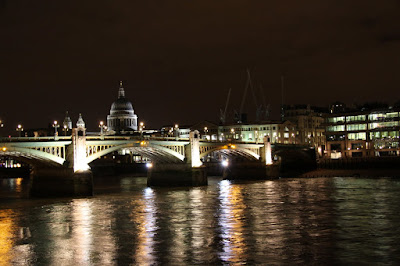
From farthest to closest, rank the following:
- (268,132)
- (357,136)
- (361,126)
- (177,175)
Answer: (268,132) < (357,136) < (361,126) < (177,175)

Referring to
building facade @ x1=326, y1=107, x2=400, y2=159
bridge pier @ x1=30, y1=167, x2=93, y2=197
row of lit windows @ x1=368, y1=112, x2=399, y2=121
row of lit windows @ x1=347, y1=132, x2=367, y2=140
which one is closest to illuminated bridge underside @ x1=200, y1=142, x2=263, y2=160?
bridge pier @ x1=30, y1=167, x2=93, y2=197

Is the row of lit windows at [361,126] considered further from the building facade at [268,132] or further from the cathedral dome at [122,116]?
the cathedral dome at [122,116]

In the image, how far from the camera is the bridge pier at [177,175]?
7512cm

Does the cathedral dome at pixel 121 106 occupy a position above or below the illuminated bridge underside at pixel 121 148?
above

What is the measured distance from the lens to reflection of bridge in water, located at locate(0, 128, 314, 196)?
55.4 m

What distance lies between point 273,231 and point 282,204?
1588 centimetres

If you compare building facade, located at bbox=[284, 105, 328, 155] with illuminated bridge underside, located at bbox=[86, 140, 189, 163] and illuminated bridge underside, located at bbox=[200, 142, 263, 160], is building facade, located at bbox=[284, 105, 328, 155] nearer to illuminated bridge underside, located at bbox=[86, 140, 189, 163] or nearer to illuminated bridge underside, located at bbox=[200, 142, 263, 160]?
illuminated bridge underside, located at bbox=[200, 142, 263, 160]

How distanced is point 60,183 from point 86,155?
17.8 feet

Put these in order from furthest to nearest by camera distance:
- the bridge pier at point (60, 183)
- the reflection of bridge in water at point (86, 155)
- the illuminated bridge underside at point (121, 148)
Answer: the bridge pier at point (60, 183) → the reflection of bridge in water at point (86, 155) → the illuminated bridge underside at point (121, 148)

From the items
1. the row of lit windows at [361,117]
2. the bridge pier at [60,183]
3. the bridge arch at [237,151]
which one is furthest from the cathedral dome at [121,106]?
the bridge pier at [60,183]

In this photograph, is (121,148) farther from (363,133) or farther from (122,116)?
(122,116)

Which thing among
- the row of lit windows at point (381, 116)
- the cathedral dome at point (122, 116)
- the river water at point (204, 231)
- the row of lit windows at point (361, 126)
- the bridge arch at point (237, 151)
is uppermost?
the cathedral dome at point (122, 116)

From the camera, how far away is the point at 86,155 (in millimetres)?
61594

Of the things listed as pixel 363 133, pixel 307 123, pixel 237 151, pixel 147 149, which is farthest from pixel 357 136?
pixel 147 149
